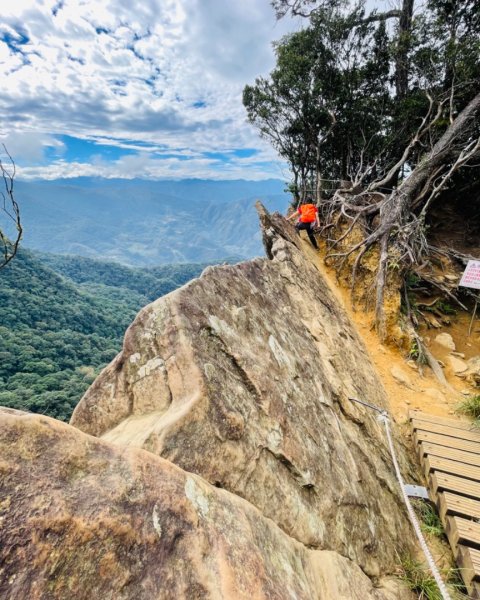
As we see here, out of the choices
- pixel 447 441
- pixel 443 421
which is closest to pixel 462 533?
pixel 447 441

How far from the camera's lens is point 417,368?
8.46 m

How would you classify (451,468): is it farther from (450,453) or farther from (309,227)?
(309,227)

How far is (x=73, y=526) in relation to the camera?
1983 millimetres

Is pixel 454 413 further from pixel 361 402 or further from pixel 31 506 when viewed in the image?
pixel 31 506

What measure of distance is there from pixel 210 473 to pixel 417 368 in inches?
285

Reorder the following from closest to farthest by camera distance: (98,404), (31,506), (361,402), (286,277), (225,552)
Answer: (31,506)
(225,552)
(98,404)
(361,402)
(286,277)

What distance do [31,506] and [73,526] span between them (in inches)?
10.8

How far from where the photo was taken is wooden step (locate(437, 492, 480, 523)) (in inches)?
184

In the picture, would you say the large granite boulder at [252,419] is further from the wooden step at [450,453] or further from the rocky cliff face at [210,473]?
the wooden step at [450,453]

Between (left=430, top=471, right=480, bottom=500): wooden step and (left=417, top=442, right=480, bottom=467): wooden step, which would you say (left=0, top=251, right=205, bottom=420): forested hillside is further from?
(left=430, top=471, right=480, bottom=500): wooden step

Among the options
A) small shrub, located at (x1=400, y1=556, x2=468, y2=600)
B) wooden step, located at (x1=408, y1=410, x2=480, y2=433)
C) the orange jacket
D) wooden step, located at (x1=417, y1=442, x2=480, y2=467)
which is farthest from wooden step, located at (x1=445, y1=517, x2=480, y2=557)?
the orange jacket

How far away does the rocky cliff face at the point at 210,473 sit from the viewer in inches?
78.4

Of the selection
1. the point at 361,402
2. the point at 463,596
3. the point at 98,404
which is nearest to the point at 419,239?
the point at 361,402

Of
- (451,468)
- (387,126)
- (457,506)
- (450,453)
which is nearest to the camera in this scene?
(457,506)
